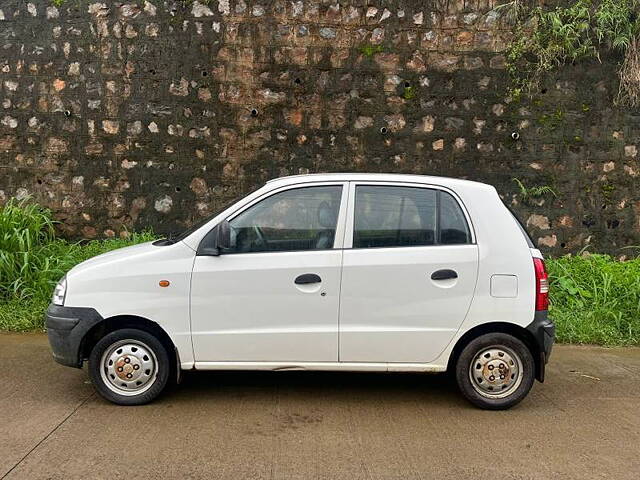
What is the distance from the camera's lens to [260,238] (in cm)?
477

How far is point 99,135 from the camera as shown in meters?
8.23

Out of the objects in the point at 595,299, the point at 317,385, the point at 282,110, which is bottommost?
the point at 317,385

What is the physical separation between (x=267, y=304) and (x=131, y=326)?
39.8 inches

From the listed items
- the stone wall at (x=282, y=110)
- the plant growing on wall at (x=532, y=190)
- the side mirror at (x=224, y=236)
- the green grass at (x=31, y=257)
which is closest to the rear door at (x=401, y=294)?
the side mirror at (x=224, y=236)

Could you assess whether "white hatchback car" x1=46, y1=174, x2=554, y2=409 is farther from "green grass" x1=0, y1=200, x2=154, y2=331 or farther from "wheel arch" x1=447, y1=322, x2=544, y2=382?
"green grass" x1=0, y1=200, x2=154, y2=331

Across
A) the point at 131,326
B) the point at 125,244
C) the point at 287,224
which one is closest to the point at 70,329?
the point at 131,326

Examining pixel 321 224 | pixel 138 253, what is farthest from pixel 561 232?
pixel 138 253

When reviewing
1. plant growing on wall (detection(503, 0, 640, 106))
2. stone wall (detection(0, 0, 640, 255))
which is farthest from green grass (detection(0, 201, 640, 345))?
plant growing on wall (detection(503, 0, 640, 106))

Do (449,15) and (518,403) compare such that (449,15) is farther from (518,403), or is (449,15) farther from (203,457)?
(203,457)

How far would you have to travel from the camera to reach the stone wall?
8.11 metres

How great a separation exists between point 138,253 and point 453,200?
2.36 metres

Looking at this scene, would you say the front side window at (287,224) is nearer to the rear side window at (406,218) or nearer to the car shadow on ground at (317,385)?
the rear side window at (406,218)

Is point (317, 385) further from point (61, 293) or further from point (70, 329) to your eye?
point (61, 293)

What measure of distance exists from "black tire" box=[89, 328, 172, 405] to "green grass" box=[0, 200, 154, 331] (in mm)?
2550
